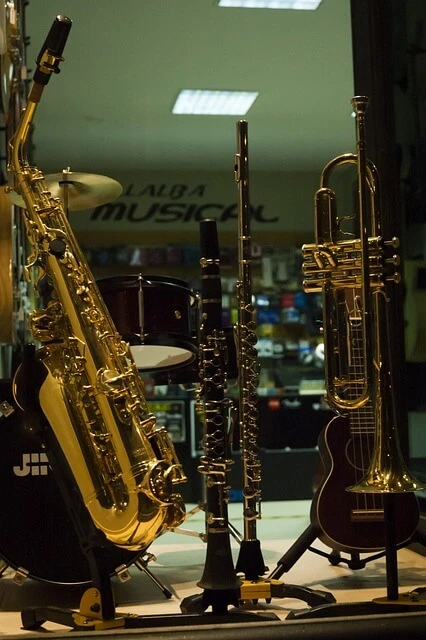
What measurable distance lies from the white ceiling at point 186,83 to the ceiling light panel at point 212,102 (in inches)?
1.6

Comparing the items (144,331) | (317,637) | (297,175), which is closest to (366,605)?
(317,637)

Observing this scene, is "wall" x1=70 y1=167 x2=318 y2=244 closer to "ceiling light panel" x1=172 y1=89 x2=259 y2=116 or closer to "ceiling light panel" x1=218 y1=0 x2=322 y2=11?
"ceiling light panel" x1=172 y1=89 x2=259 y2=116

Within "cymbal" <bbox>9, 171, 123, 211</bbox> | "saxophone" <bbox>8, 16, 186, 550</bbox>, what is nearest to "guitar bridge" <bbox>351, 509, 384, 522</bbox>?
"saxophone" <bbox>8, 16, 186, 550</bbox>

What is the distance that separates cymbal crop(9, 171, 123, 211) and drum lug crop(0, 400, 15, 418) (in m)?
0.90

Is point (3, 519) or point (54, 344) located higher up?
point (54, 344)

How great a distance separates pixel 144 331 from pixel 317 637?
1.58 m

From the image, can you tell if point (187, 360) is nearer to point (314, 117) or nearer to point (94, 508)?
point (94, 508)

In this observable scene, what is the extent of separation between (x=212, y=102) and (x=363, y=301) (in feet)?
9.82

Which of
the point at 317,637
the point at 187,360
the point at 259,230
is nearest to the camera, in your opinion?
the point at 317,637

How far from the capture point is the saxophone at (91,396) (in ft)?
7.29

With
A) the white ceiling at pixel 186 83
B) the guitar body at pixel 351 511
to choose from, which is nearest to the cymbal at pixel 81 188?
the white ceiling at pixel 186 83

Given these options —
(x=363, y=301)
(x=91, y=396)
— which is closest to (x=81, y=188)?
(x=91, y=396)

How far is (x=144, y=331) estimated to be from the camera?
3.25 metres

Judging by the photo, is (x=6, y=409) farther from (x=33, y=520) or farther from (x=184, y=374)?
(x=184, y=374)
